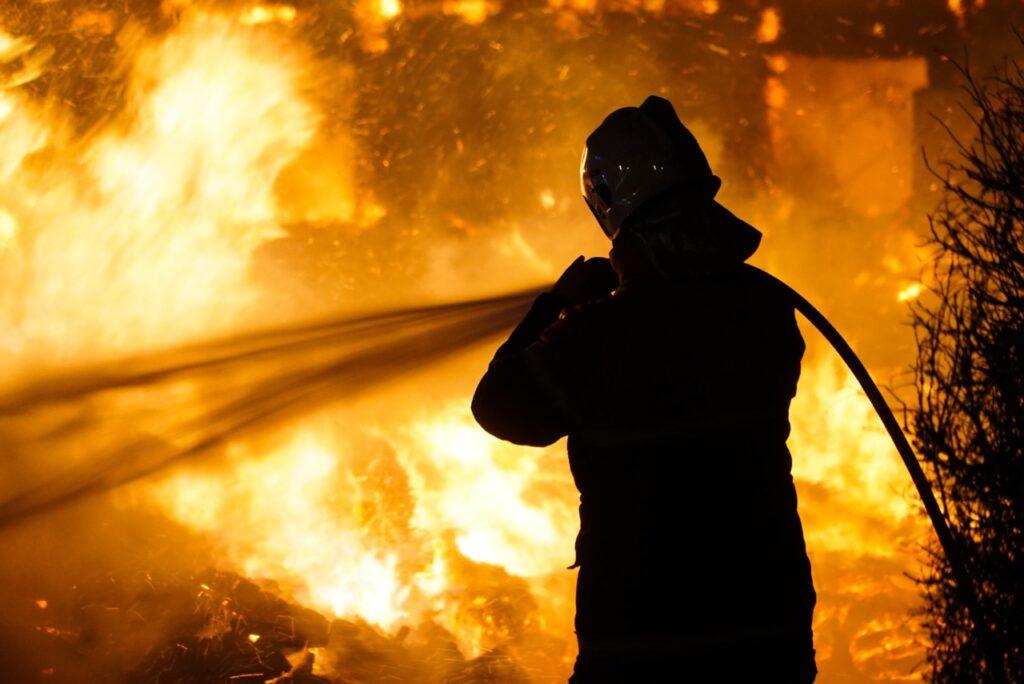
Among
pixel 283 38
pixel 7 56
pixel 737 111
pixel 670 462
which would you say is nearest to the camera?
pixel 670 462

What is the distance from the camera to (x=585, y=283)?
1790 millimetres

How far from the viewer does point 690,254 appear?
1.60 meters

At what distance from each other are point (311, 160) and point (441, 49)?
3.63 ft

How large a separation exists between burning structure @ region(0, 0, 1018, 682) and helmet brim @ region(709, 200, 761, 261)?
12.9ft

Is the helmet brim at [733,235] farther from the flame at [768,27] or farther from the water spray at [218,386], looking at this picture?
the flame at [768,27]

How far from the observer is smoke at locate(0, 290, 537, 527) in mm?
5070

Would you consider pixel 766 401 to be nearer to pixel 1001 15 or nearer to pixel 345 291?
pixel 345 291

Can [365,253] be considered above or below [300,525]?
above

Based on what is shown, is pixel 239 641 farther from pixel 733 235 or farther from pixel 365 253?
pixel 733 235

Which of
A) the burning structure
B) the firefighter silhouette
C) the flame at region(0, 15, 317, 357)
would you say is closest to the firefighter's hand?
the firefighter silhouette

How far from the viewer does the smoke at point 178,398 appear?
507 centimetres

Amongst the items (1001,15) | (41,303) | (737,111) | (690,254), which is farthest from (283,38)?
(1001,15)

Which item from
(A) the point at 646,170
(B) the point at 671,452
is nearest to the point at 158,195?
(A) the point at 646,170

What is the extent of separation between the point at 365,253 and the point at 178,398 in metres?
1.45
